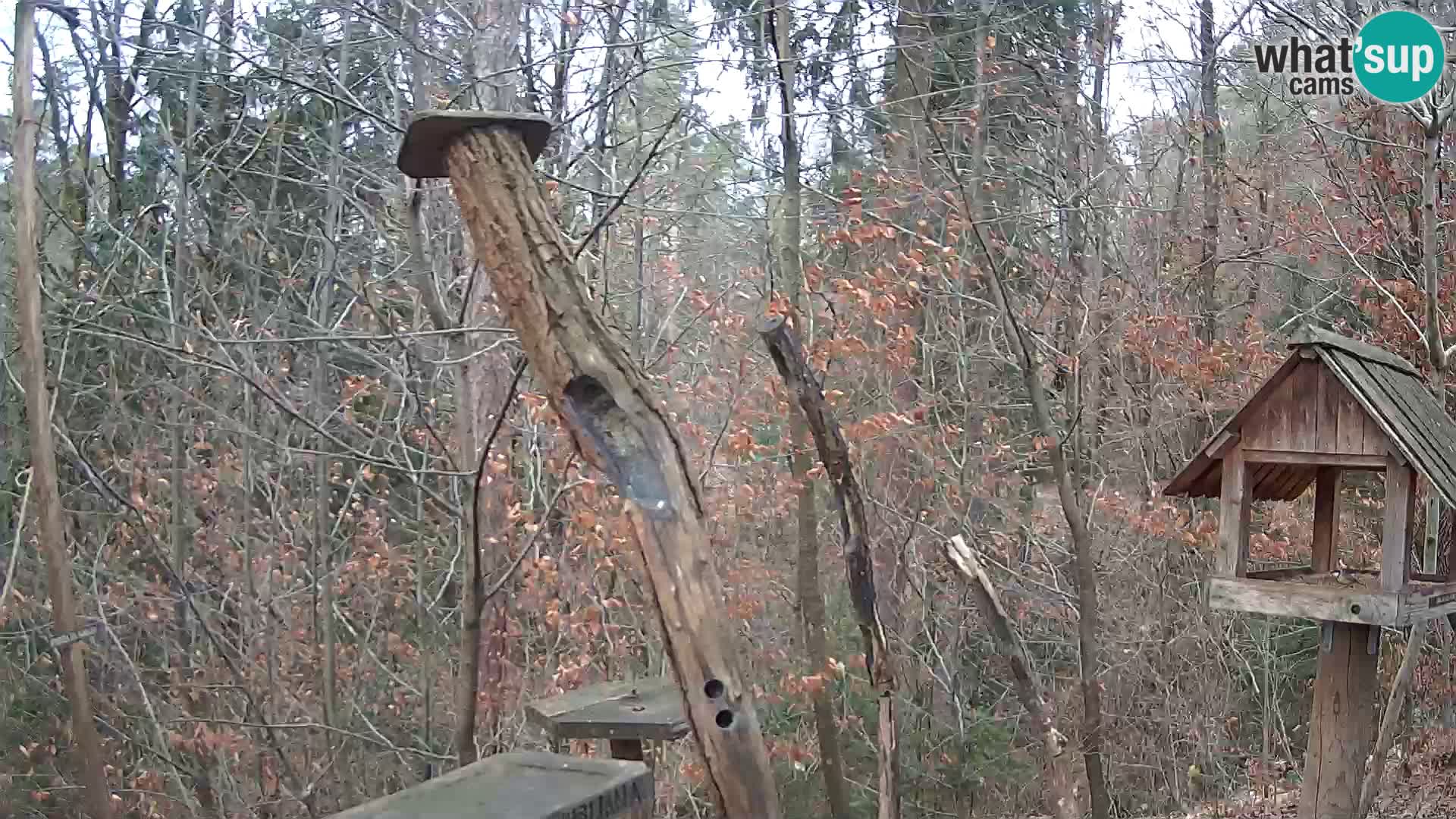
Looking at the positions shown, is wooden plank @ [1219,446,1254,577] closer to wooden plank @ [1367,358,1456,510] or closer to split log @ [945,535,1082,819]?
wooden plank @ [1367,358,1456,510]

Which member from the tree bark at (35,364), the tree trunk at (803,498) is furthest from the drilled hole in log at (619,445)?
the tree trunk at (803,498)

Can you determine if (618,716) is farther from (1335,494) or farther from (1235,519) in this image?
(1335,494)

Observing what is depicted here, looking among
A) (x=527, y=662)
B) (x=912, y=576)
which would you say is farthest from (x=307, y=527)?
(x=912, y=576)

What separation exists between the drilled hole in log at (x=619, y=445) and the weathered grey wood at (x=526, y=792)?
62 cm

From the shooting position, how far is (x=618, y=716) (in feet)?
11.1

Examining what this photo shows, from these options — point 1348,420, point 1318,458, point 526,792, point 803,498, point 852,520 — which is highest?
point 1348,420

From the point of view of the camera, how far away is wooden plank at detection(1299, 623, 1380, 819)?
346cm

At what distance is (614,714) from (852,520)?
1.00m

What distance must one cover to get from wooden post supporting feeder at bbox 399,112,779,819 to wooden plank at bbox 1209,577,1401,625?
1592 mm

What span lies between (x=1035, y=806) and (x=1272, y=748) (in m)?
1.62

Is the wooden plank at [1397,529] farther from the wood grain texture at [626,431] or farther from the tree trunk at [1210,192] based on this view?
the tree trunk at [1210,192]

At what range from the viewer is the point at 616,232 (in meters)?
6.13

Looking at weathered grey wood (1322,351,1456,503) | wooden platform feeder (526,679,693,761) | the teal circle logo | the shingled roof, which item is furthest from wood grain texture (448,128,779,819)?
the teal circle logo

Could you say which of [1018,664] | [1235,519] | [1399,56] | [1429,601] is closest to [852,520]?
[1018,664]
